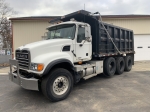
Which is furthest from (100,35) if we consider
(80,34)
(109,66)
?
(109,66)

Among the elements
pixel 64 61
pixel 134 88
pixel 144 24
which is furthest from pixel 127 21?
pixel 64 61

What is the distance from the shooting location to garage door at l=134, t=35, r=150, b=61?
43.4ft

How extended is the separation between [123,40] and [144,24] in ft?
22.4

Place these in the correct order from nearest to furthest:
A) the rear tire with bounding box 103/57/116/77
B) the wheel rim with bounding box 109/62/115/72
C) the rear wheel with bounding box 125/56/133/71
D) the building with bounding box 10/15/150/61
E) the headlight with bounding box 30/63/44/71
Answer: the headlight with bounding box 30/63/44/71, the rear tire with bounding box 103/57/116/77, the wheel rim with bounding box 109/62/115/72, the rear wheel with bounding box 125/56/133/71, the building with bounding box 10/15/150/61

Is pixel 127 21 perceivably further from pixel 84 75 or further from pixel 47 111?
pixel 47 111

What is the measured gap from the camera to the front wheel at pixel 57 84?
12.7ft

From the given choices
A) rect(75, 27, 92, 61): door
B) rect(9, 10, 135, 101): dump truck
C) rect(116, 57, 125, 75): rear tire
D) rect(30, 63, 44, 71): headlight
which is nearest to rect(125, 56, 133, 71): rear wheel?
rect(116, 57, 125, 75): rear tire

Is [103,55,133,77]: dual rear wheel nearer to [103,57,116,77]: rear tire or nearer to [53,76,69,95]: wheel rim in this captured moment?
[103,57,116,77]: rear tire

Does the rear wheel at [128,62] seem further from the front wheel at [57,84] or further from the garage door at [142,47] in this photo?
the front wheel at [57,84]

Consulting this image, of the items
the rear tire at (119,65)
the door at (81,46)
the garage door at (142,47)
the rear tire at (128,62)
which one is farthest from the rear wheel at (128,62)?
the garage door at (142,47)

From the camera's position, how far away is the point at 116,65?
759 centimetres

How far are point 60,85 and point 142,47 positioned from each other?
11.7 meters

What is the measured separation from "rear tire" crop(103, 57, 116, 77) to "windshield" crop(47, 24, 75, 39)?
2780mm

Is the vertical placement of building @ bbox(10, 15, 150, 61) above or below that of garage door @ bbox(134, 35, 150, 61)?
above
